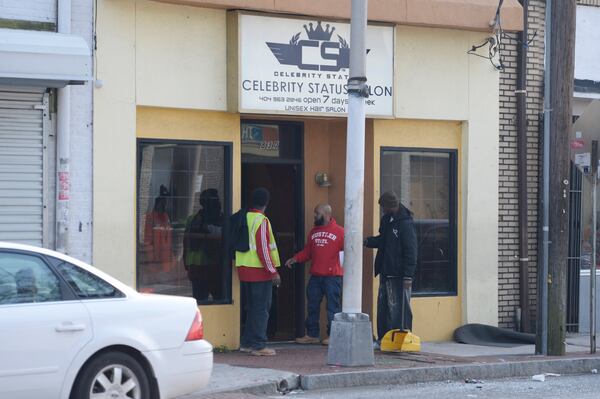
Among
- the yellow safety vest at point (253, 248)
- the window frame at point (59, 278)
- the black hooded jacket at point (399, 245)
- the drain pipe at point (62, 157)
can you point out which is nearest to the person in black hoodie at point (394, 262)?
the black hooded jacket at point (399, 245)

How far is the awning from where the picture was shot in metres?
11.4

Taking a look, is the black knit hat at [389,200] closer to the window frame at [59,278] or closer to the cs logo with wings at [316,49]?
the cs logo with wings at [316,49]

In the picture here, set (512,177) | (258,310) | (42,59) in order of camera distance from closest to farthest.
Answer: (42,59)
(258,310)
(512,177)

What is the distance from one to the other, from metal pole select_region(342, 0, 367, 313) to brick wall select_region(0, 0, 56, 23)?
137 inches

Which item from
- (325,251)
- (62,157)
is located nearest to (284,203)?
(325,251)

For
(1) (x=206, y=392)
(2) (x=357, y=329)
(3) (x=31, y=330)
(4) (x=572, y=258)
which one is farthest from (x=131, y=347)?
(4) (x=572, y=258)

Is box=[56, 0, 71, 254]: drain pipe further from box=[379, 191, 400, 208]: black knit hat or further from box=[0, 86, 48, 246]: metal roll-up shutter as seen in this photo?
box=[379, 191, 400, 208]: black knit hat

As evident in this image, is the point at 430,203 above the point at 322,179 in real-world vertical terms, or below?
below

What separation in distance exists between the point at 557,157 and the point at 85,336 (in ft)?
23.9

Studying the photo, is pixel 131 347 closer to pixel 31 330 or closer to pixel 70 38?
pixel 31 330

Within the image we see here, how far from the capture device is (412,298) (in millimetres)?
14844

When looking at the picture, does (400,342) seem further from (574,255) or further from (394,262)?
(574,255)

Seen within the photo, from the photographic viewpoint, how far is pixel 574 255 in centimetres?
1625

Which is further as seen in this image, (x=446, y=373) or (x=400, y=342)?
(x=400, y=342)
